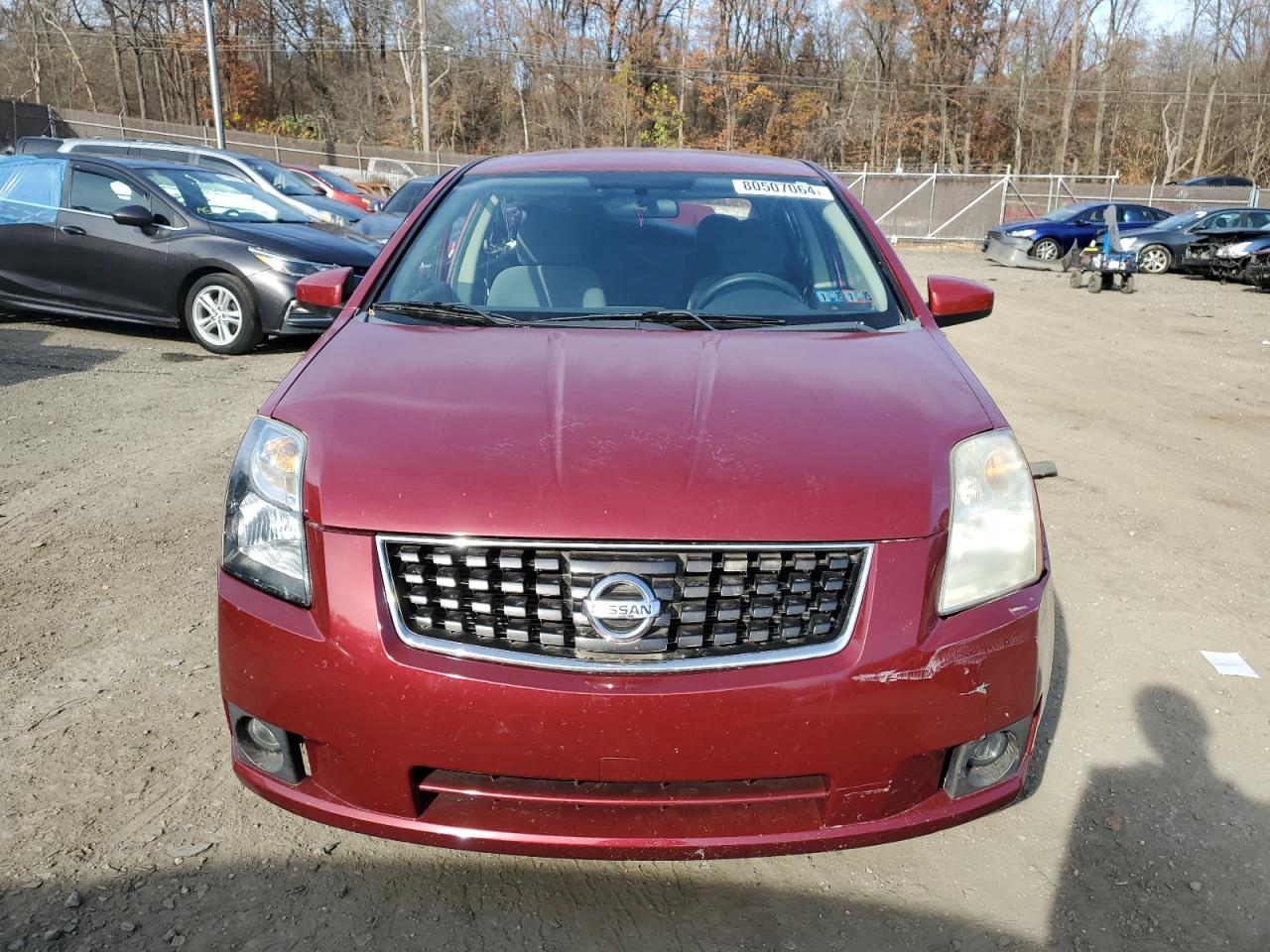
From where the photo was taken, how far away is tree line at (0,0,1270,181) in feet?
154

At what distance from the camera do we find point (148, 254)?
838 cm

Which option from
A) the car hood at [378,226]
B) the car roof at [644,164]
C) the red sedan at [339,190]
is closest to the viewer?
the car roof at [644,164]

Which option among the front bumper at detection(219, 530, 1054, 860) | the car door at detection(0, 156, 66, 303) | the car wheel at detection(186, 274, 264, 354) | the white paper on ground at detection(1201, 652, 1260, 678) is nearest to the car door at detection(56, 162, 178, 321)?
the car door at detection(0, 156, 66, 303)

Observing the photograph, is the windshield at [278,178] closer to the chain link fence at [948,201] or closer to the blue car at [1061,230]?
the blue car at [1061,230]

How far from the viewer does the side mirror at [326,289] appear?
11.2 feet

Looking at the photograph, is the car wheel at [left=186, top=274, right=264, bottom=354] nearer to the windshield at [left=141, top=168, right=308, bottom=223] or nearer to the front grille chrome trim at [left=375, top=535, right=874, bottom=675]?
the windshield at [left=141, top=168, right=308, bottom=223]

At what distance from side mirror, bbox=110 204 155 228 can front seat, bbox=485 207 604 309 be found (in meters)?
6.16

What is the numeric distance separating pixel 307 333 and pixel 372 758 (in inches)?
279

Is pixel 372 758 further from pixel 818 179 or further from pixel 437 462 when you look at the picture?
pixel 818 179

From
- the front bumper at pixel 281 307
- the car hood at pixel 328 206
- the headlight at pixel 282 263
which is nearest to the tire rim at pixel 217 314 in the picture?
the front bumper at pixel 281 307

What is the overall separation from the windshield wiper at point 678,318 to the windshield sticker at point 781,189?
2.57 ft

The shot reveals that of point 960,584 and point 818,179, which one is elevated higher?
point 818,179

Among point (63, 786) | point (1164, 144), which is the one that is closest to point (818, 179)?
point (63, 786)

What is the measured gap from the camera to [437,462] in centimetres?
204
